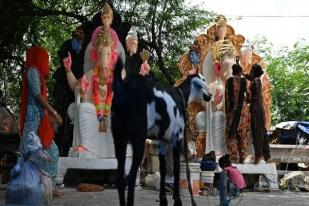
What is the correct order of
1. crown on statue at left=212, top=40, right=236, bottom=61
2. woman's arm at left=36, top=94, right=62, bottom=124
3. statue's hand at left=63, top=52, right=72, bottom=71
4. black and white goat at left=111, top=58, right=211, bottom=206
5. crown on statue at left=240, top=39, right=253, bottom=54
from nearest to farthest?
1. black and white goat at left=111, top=58, right=211, bottom=206
2. woman's arm at left=36, top=94, right=62, bottom=124
3. statue's hand at left=63, top=52, right=72, bottom=71
4. crown on statue at left=212, top=40, right=236, bottom=61
5. crown on statue at left=240, top=39, right=253, bottom=54

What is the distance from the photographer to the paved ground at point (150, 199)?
25.7 feet

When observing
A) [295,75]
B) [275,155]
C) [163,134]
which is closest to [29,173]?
[163,134]

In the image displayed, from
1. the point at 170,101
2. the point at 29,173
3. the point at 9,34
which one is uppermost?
the point at 9,34

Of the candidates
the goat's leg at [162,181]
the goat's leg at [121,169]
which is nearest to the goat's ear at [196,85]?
the goat's leg at [162,181]

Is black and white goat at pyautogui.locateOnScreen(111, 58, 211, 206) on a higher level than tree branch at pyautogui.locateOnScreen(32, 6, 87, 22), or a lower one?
lower

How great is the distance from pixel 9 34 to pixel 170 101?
332 inches

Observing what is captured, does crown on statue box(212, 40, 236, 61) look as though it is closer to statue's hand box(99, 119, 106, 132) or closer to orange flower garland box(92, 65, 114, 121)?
orange flower garland box(92, 65, 114, 121)

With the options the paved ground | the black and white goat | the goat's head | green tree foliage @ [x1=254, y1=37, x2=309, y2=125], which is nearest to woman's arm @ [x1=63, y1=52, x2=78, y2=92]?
the paved ground

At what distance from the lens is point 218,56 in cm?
1142

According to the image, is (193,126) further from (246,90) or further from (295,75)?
(295,75)

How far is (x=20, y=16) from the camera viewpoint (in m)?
13.1

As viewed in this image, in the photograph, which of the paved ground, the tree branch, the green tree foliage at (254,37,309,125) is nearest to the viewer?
the paved ground

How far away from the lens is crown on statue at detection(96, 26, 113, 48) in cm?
1077

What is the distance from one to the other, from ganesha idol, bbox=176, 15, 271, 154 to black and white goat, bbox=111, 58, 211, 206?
524cm
